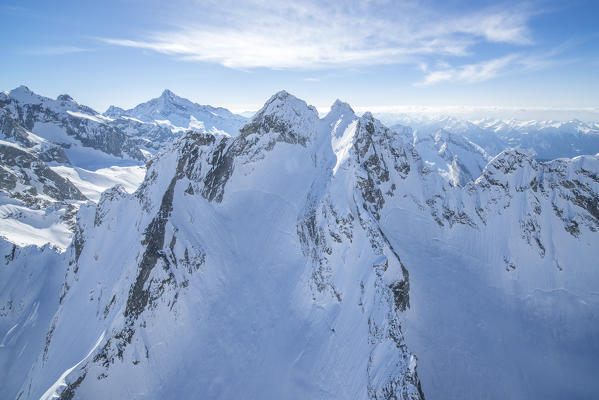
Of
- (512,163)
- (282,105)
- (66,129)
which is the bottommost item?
(66,129)

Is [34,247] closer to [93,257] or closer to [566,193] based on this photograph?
[93,257]

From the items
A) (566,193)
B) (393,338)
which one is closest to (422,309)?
(393,338)

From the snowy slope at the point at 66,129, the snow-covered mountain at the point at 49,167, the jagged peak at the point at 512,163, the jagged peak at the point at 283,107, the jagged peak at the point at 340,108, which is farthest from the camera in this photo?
the snowy slope at the point at 66,129

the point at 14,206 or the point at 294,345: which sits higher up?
the point at 294,345

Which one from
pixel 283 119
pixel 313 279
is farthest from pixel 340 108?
pixel 313 279

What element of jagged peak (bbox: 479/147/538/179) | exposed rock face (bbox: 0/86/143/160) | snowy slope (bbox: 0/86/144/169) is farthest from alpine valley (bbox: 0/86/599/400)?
exposed rock face (bbox: 0/86/143/160)

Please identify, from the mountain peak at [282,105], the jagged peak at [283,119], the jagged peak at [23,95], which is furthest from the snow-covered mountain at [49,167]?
the mountain peak at [282,105]

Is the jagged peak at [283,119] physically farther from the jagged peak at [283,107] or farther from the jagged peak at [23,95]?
the jagged peak at [23,95]

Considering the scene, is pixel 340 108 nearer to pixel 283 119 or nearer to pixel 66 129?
pixel 283 119
